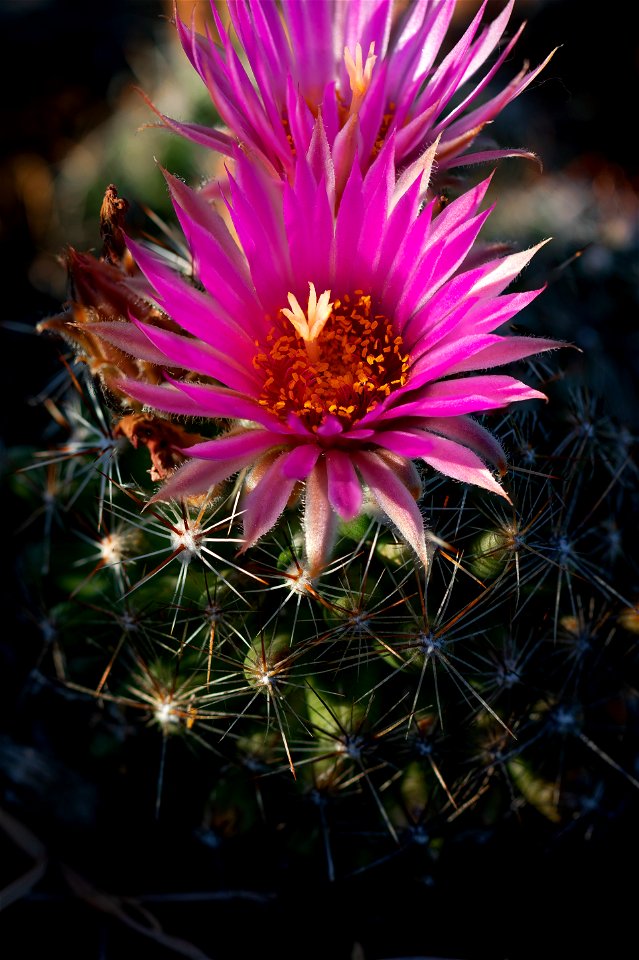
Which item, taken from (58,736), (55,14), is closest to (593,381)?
(58,736)

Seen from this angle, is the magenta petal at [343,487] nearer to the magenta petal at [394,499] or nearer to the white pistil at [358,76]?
the magenta petal at [394,499]

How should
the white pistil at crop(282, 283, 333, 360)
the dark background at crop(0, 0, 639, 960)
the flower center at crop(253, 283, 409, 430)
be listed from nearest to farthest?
the white pistil at crop(282, 283, 333, 360) < the flower center at crop(253, 283, 409, 430) < the dark background at crop(0, 0, 639, 960)

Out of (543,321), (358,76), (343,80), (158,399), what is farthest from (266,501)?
(543,321)

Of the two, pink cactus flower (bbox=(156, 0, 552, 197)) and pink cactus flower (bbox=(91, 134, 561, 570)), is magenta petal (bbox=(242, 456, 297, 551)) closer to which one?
pink cactus flower (bbox=(91, 134, 561, 570))

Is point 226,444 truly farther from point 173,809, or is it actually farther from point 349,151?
point 173,809

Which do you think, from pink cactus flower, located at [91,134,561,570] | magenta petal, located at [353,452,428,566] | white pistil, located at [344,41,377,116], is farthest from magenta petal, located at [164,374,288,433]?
white pistil, located at [344,41,377,116]

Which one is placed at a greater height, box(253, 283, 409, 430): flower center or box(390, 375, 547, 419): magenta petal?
box(253, 283, 409, 430): flower center
